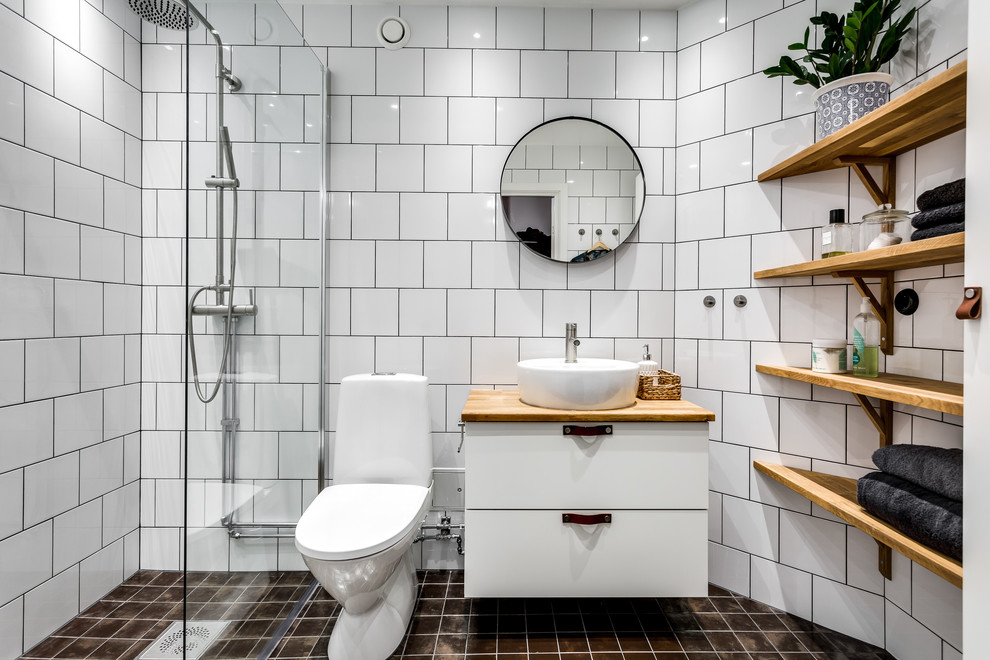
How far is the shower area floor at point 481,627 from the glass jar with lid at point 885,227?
127 cm

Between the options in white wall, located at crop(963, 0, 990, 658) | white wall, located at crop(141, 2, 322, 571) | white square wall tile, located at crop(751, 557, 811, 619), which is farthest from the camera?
white square wall tile, located at crop(751, 557, 811, 619)

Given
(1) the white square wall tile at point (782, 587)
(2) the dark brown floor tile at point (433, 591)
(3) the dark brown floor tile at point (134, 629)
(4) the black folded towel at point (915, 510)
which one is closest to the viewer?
(4) the black folded towel at point (915, 510)

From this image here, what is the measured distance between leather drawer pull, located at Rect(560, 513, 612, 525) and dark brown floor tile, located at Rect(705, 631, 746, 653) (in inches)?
22.2

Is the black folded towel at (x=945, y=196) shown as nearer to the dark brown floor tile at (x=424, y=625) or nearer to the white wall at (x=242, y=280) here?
the white wall at (x=242, y=280)

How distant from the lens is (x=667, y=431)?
1.44 meters

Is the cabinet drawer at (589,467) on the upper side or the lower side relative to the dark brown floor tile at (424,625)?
upper

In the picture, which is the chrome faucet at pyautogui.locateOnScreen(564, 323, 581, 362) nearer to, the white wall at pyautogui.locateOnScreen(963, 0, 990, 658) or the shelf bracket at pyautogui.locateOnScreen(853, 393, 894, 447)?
the shelf bracket at pyautogui.locateOnScreen(853, 393, 894, 447)

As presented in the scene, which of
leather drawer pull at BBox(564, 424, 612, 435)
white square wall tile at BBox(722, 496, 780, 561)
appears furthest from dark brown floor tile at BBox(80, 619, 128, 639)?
white square wall tile at BBox(722, 496, 780, 561)

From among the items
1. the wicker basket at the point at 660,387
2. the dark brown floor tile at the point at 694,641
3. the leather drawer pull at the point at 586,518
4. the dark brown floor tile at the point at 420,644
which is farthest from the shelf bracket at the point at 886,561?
the dark brown floor tile at the point at 420,644

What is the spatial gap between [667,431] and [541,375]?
0.42m

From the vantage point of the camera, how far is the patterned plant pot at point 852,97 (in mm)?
1298

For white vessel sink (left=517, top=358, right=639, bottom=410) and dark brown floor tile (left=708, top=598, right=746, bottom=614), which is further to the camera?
dark brown floor tile (left=708, top=598, right=746, bottom=614)

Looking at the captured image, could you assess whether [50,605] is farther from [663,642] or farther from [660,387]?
[660,387]

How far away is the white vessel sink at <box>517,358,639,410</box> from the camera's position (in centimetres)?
145
